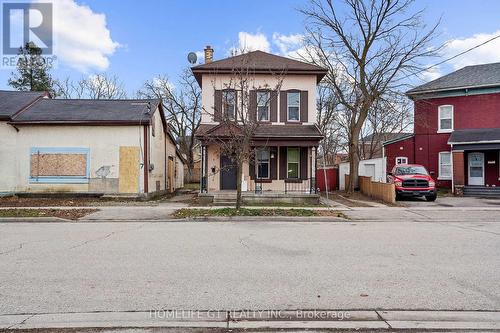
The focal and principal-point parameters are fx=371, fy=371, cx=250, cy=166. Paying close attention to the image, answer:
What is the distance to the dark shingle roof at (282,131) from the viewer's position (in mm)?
18922

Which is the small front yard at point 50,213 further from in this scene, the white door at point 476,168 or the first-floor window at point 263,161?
the white door at point 476,168

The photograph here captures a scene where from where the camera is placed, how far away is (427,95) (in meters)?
25.9

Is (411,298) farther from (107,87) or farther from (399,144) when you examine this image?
(107,87)

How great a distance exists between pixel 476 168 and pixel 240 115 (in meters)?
18.9

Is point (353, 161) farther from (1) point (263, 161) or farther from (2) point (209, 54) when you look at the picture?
(2) point (209, 54)

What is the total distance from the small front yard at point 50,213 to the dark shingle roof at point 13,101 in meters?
8.07

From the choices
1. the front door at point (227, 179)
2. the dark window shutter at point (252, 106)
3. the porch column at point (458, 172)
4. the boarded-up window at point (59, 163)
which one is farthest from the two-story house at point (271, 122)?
the porch column at point (458, 172)

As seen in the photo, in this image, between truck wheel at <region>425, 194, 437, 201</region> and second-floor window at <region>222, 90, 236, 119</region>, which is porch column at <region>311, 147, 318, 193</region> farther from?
truck wheel at <region>425, 194, 437, 201</region>

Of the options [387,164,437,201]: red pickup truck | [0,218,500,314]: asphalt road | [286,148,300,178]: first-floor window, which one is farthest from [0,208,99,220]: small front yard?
[387,164,437,201]: red pickup truck

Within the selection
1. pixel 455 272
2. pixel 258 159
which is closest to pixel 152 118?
pixel 258 159

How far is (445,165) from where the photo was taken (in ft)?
83.1

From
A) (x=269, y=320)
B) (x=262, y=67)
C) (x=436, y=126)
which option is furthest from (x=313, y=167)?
(x=269, y=320)

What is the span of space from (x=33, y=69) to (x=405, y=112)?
40693 mm

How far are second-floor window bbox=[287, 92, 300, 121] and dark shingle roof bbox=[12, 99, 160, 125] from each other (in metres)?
7.65
